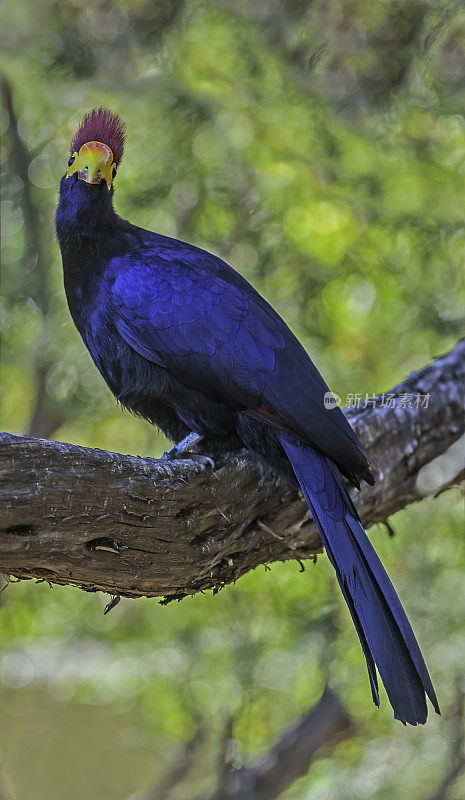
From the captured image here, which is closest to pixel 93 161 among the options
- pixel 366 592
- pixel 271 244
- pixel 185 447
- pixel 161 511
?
pixel 185 447

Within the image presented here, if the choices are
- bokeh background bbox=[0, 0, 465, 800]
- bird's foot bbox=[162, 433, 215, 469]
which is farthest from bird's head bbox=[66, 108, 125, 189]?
bokeh background bbox=[0, 0, 465, 800]

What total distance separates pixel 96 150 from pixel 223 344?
2.35 feet

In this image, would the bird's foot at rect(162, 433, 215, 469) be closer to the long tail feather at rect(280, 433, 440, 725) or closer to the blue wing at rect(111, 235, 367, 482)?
the blue wing at rect(111, 235, 367, 482)

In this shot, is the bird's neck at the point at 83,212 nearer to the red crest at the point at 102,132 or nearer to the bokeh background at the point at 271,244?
the red crest at the point at 102,132

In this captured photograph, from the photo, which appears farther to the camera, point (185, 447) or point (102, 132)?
point (102, 132)

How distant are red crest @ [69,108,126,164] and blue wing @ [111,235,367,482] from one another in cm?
35

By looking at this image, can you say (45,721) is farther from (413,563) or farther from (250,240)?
(250,240)

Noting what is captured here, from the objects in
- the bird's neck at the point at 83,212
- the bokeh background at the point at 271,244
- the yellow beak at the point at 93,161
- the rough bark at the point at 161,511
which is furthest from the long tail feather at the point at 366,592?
the bokeh background at the point at 271,244

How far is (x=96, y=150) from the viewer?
2309 millimetres

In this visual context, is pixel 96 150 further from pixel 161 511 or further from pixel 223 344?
pixel 161 511

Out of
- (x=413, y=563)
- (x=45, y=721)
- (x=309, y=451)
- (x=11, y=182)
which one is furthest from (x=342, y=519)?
(x=45, y=721)

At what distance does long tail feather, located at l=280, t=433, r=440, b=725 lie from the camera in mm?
1698

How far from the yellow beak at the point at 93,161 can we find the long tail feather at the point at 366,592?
951mm

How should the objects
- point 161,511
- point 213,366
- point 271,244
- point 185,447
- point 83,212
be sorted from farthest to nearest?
1. point 271,244
2. point 83,212
3. point 185,447
4. point 213,366
5. point 161,511
